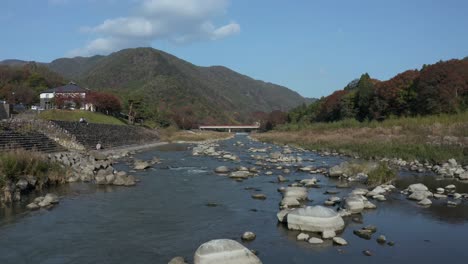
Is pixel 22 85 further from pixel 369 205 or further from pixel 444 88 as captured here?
pixel 369 205

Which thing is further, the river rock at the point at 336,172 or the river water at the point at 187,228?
the river rock at the point at 336,172

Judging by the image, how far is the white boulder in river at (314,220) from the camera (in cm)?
1300

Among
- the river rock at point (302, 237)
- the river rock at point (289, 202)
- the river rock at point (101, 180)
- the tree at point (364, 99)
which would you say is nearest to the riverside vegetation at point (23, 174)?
the river rock at point (101, 180)

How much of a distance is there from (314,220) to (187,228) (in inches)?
170

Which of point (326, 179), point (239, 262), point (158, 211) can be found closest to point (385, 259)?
point (239, 262)

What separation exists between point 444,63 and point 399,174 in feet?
150

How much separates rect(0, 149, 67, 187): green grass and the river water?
105 cm

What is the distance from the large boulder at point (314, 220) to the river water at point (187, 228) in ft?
1.10

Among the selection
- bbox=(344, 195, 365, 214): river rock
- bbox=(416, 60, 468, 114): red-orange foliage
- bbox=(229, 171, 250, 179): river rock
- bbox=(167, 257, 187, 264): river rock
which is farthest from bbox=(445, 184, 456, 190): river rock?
bbox=(416, 60, 468, 114): red-orange foliage

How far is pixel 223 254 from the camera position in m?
9.71

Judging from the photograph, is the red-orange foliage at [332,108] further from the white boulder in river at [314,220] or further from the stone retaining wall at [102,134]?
the white boulder in river at [314,220]

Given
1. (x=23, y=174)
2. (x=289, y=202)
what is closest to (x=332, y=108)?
(x=289, y=202)

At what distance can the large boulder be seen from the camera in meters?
13.0

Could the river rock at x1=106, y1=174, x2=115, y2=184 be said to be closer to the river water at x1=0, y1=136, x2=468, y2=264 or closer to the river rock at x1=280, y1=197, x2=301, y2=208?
the river water at x1=0, y1=136, x2=468, y2=264
